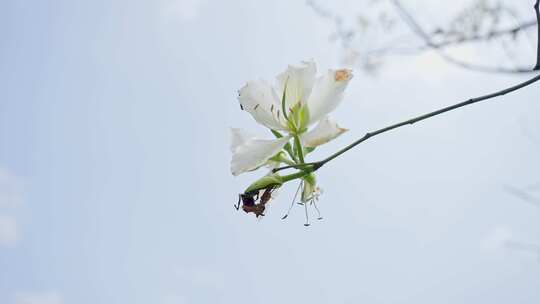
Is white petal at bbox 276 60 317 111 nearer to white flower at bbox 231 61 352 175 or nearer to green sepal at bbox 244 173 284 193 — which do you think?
white flower at bbox 231 61 352 175

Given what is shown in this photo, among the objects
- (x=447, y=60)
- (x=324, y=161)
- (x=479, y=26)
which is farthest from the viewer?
(x=479, y=26)

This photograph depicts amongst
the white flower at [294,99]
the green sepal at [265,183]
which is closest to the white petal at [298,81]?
the white flower at [294,99]

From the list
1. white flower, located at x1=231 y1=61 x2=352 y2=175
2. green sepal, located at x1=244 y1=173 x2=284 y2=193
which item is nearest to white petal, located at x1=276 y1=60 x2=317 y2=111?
white flower, located at x1=231 y1=61 x2=352 y2=175

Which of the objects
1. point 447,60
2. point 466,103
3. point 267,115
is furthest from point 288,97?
point 447,60

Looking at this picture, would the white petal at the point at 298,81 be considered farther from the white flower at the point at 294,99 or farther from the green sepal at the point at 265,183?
the green sepal at the point at 265,183

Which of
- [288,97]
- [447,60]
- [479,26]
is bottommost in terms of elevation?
[288,97]

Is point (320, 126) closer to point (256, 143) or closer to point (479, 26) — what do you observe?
point (256, 143)

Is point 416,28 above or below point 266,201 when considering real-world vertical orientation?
above
